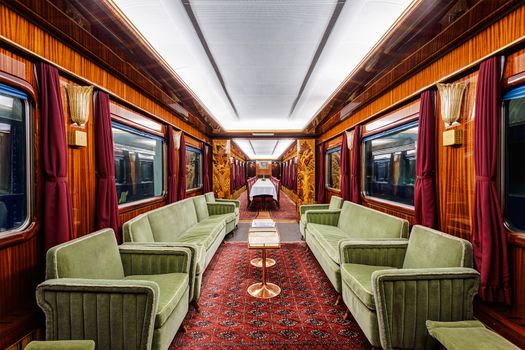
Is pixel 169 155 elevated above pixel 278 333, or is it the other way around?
pixel 169 155

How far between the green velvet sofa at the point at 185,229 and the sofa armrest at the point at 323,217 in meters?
1.87

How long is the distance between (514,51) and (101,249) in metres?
4.10

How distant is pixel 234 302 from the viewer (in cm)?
294

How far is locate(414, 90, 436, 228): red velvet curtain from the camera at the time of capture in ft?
9.01

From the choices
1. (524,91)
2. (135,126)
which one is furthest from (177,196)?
(524,91)

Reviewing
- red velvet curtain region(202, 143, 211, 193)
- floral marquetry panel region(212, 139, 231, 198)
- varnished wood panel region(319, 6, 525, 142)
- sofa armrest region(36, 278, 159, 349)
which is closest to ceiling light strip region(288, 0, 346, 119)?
varnished wood panel region(319, 6, 525, 142)

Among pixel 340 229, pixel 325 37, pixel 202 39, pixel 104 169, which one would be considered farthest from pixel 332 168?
pixel 104 169

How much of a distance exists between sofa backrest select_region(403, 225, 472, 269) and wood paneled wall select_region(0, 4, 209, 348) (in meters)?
3.58

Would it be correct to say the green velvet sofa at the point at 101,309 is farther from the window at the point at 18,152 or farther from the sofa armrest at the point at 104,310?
the window at the point at 18,152

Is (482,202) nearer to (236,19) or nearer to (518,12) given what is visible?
(518,12)

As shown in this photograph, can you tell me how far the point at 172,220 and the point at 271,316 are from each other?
2285 millimetres

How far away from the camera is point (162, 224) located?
363 centimetres

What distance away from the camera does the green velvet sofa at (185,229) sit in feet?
9.33

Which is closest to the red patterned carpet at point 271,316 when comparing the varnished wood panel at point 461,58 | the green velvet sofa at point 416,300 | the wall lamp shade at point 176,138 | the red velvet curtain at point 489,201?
the green velvet sofa at point 416,300
